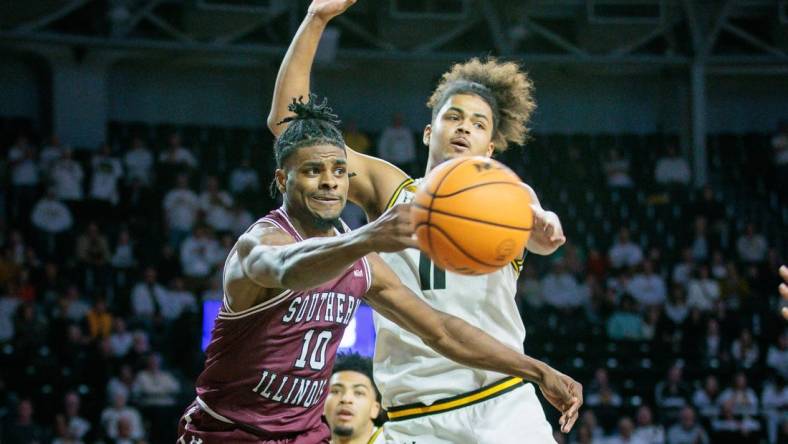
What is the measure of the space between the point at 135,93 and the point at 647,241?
29.3 feet

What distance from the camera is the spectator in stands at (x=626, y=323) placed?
1376 cm

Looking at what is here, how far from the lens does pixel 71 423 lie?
10672mm

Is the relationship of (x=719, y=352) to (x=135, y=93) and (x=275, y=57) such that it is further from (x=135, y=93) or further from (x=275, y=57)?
(x=135, y=93)

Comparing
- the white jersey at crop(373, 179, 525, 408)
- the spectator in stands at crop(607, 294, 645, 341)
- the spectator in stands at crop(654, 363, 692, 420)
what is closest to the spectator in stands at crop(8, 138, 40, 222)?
the spectator in stands at crop(607, 294, 645, 341)

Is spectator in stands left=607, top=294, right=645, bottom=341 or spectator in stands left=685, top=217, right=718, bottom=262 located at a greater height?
spectator in stands left=685, top=217, right=718, bottom=262

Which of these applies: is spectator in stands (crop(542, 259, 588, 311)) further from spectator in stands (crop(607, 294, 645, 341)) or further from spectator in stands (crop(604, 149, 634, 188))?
spectator in stands (crop(604, 149, 634, 188))

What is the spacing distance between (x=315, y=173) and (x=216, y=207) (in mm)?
10728

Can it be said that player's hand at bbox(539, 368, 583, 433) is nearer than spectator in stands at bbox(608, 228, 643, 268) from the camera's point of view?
Yes

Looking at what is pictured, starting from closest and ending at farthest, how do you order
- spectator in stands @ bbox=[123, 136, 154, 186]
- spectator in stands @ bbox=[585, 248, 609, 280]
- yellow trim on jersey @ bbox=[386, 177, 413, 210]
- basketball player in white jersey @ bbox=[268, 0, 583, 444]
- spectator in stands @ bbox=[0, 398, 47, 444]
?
basketball player in white jersey @ bbox=[268, 0, 583, 444], yellow trim on jersey @ bbox=[386, 177, 413, 210], spectator in stands @ bbox=[0, 398, 47, 444], spectator in stands @ bbox=[585, 248, 609, 280], spectator in stands @ bbox=[123, 136, 154, 186]

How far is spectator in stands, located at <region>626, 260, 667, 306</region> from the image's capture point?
47.9 feet

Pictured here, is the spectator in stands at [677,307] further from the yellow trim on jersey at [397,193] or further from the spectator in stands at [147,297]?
the yellow trim on jersey at [397,193]

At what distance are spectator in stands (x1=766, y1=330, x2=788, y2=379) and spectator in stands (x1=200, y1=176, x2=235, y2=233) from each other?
22.8 ft

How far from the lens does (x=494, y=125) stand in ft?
16.8

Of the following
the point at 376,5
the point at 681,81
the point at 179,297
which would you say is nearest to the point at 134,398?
the point at 179,297
